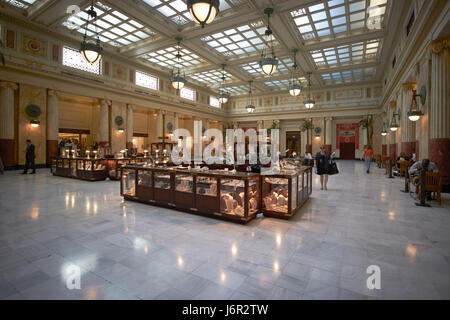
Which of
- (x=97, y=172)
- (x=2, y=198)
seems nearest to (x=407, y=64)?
(x=97, y=172)

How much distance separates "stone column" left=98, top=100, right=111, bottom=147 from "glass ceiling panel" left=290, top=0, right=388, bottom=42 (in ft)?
37.2

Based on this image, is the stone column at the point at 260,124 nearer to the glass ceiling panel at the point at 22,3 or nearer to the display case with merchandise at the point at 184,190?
the glass ceiling panel at the point at 22,3

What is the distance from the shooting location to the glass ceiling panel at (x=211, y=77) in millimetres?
16266

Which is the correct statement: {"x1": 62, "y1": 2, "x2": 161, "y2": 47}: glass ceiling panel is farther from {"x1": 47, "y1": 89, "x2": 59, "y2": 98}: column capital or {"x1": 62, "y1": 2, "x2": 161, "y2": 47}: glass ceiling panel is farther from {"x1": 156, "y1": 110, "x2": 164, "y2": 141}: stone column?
{"x1": 156, "y1": 110, "x2": 164, "y2": 141}: stone column

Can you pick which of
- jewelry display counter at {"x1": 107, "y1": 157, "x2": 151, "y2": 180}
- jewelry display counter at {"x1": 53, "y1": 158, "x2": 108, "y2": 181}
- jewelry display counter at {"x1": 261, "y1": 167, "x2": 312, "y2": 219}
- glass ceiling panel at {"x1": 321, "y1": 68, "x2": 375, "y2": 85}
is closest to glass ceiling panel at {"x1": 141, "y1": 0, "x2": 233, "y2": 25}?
jewelry display counter at {"x1": 107, "y1": 157, "x2": 151, "y2": 180}

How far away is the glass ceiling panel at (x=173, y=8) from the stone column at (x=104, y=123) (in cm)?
696

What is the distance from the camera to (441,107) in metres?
5.78

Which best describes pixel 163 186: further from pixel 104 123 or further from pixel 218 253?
pixel 104 123

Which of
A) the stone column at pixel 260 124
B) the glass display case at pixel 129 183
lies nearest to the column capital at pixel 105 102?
the glass display case at pixel 129 183

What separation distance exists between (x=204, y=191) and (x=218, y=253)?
1520 millimetres

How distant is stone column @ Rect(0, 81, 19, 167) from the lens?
9.67 metres

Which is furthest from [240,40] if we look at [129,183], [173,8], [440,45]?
[129,183]
